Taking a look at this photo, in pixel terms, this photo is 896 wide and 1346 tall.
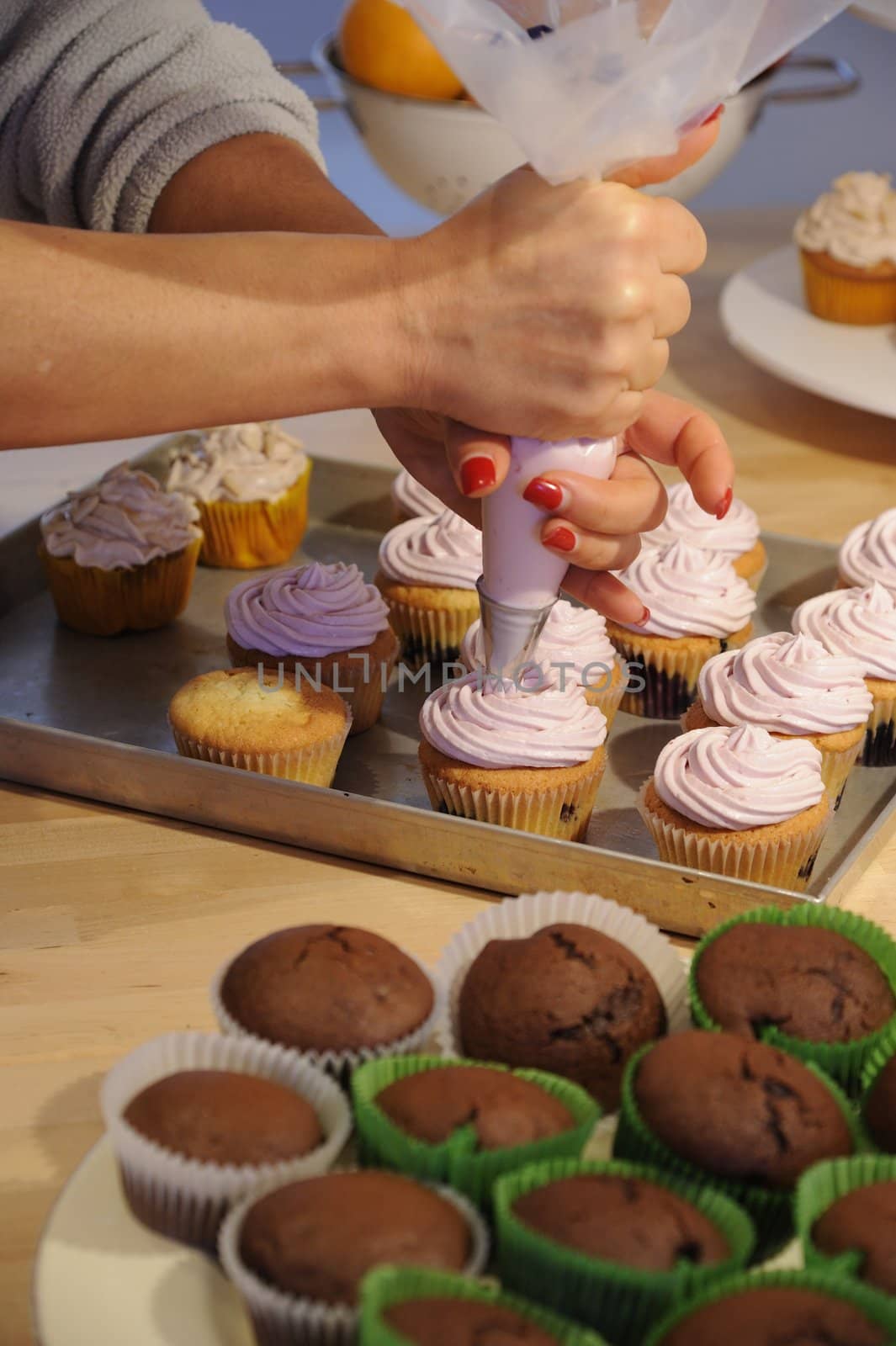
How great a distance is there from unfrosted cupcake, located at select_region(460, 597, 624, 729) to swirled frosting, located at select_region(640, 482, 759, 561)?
0.80ft

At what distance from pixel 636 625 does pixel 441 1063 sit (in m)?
0.96

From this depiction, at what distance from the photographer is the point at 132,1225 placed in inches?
38.1

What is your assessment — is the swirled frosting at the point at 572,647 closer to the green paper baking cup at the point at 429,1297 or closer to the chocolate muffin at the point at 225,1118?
the chocolate muffin at the point at 225,1118

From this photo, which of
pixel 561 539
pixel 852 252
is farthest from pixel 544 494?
pixel 852 252

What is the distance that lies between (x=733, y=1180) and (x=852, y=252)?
6.70ft

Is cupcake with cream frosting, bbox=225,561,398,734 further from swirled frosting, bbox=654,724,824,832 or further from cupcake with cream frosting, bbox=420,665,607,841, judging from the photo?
swirled frosting, bbox=654,724,824,832

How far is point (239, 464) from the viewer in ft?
7.17

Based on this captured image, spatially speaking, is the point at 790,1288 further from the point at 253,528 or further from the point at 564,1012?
the point at 253,528

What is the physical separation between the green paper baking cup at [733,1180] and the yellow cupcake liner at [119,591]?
1.14 metres

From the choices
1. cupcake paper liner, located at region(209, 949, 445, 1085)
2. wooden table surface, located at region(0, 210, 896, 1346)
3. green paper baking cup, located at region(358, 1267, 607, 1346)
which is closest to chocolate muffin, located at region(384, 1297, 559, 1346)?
green paper baking cup, located at region(358, 1267, 607, 1346)

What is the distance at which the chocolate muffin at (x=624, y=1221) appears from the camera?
86cm

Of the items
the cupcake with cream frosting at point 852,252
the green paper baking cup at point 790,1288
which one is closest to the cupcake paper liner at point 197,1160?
the green paper baking cup at point 790,1288

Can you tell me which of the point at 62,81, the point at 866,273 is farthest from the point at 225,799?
the point at 866,273

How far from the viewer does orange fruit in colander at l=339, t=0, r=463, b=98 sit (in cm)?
247
